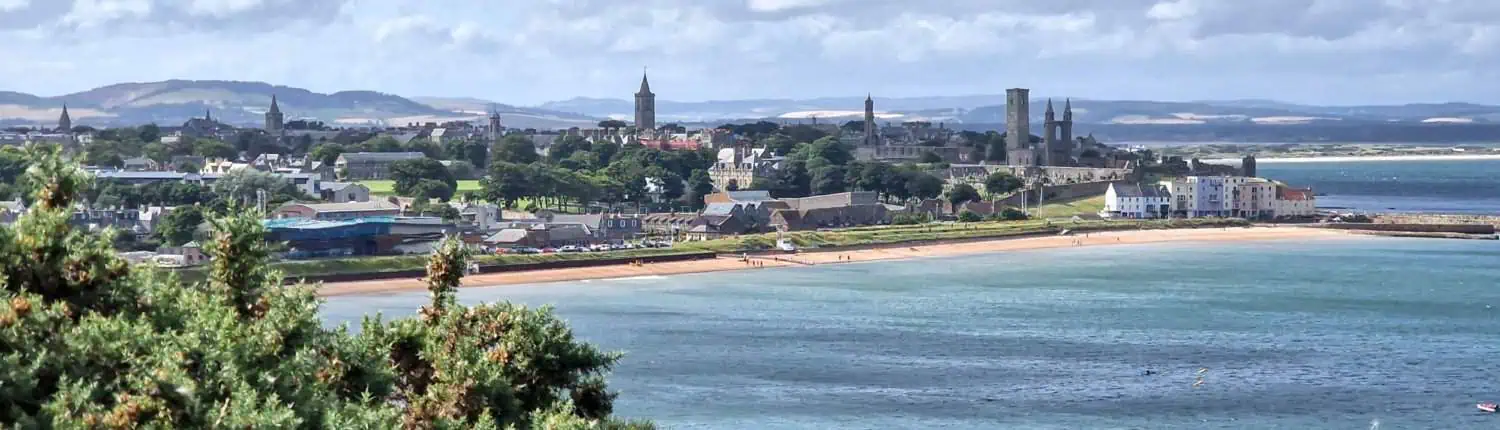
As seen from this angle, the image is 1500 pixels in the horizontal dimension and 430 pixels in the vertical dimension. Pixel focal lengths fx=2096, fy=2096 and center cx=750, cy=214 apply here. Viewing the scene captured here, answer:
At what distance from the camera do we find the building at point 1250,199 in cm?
5884

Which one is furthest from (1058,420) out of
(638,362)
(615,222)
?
(615,222)

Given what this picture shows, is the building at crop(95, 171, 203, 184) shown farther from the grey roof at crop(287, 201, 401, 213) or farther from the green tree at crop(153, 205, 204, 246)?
the green tree at crop(153, 205, 204, 246)

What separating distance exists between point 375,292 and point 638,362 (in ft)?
36.6

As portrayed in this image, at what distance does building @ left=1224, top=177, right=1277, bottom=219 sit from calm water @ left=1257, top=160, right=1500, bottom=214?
230 inches

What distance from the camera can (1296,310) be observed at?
31656 mm

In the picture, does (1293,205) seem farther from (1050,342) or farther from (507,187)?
(1050,342)

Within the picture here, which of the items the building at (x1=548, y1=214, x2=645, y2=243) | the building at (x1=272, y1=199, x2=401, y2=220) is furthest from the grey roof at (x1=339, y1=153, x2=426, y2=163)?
the building at (x1=548, y1=214, x2=645, y2=243)

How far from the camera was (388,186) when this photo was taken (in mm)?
61844

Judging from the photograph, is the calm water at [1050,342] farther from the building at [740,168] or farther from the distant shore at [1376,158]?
the distant shore at [1376,158]

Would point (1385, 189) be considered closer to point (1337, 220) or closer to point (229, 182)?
point (1337, 220)

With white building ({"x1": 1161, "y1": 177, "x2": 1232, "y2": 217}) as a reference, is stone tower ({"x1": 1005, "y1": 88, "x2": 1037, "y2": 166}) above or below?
above

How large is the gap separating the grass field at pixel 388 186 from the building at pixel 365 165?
143 centimetres

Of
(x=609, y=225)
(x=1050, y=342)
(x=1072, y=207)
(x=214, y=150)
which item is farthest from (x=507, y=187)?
(x=1050, y=342)

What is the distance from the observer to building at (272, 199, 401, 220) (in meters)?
44.9
